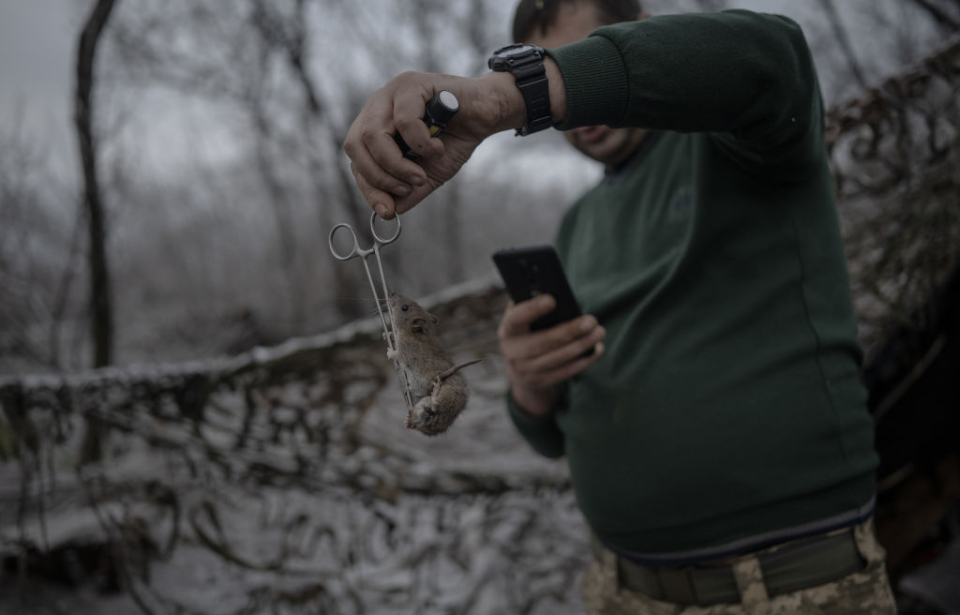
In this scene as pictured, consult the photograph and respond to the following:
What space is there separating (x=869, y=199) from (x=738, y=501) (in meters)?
2.35

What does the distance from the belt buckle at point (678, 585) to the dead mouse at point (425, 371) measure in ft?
2.46

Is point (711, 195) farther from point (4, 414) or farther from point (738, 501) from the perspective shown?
point (4, 414)

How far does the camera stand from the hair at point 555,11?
1104mm

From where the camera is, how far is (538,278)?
1093 mm

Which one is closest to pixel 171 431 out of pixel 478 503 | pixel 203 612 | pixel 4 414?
pixel 4 414

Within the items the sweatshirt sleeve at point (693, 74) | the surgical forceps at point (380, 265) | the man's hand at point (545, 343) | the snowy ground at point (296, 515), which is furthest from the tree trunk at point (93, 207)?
the sweatshirt sleeve at point (693, 74)

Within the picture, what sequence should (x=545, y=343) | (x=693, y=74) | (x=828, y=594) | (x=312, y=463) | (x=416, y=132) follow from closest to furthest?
(x=416, y=132), (x=693, y=74), (x=828, y=594), (x=545, y=343), (x=312, y=463)

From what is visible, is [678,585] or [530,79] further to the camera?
[678,585]

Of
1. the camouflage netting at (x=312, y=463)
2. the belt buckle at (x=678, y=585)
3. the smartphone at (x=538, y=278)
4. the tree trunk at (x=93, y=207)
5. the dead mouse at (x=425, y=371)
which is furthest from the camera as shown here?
the tree trunk at (x=93, y=207)

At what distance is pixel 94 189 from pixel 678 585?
11.2ft

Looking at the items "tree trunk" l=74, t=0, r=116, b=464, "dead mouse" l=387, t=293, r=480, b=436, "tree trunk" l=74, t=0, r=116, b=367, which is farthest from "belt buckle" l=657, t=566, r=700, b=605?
"tree trunk" l=74, t=0, r=116, b=367

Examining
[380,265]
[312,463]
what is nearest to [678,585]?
[380,265]

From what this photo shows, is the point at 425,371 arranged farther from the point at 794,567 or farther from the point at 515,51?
the point at 794,567

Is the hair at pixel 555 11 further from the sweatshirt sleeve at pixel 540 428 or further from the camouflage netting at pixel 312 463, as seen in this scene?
the camouflage netting at pixel 312 463
